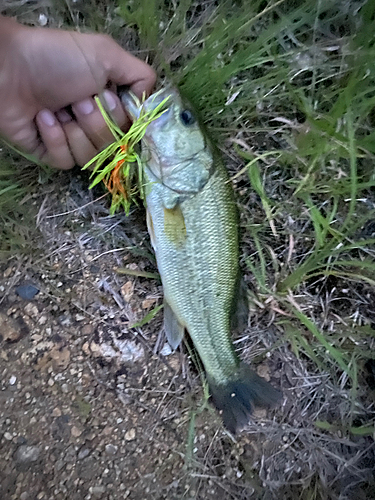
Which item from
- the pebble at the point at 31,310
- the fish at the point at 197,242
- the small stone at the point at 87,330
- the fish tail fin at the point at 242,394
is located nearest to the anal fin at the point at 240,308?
the fish at the point at 197,242

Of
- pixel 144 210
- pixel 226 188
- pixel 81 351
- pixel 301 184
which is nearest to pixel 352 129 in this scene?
pixel 301 184

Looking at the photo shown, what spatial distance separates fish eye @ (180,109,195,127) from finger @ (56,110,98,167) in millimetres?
395

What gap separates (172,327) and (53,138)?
0.86m

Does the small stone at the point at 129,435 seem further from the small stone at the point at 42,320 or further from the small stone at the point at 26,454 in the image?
the small stone at the point at 42,320

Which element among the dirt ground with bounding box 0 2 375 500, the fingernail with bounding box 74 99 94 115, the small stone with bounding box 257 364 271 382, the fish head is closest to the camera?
the fish head

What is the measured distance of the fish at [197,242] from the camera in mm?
1579

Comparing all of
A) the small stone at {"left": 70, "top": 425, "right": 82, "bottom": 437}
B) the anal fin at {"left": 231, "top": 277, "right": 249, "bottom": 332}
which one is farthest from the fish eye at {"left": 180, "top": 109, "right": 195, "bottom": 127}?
the small stone at {"left": 70, "top": 425, "right": 82, "bottom": 437}

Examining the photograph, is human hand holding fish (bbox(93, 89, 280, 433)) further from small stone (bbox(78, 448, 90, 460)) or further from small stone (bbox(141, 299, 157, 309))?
small stone (bbox(78, 448, 90, 460))

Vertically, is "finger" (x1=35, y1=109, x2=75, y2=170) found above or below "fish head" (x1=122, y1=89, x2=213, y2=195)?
above

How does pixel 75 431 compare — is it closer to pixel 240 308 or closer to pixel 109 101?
pixel 240 308

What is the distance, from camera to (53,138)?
5.59ft

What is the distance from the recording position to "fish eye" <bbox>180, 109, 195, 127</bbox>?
1.57 meters

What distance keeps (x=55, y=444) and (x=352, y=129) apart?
5.38 feet

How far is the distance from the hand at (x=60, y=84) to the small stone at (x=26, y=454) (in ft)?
3.69
